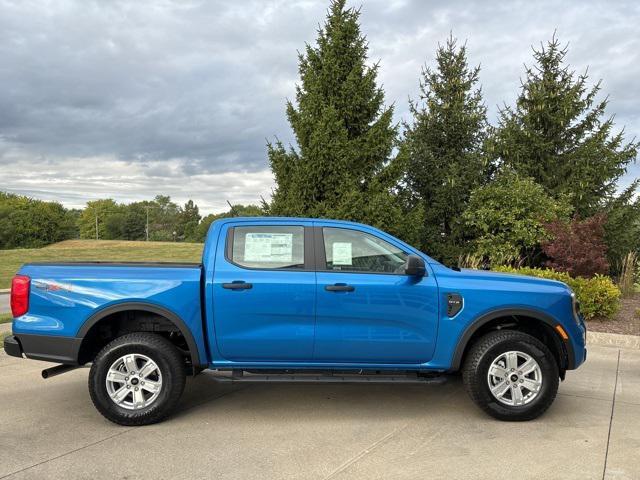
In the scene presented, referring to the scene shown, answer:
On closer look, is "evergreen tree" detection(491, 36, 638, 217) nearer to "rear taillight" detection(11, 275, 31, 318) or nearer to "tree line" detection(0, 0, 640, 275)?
"tree line" detection(0, 0, 640, 275)

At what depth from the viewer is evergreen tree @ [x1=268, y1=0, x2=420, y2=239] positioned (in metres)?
11.5

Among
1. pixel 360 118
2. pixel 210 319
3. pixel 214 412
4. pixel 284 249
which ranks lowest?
pixel 214 412

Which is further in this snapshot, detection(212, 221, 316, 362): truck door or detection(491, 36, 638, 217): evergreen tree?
detection(491, 36, 638, 217): evergreen tree

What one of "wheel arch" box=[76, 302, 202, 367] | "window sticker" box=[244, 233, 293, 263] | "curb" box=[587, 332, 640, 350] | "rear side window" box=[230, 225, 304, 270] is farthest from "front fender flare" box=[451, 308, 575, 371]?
"curb" box=[587, 332, 640, 350]

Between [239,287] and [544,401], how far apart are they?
9.26 ft

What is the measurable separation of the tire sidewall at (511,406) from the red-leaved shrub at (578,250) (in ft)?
21.1

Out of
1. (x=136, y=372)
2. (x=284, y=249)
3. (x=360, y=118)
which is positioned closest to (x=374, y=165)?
(x=360, y=118)

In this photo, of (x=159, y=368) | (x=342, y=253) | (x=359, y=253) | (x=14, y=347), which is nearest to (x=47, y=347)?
(x=14, y=347)

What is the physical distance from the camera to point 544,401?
4.50 meters

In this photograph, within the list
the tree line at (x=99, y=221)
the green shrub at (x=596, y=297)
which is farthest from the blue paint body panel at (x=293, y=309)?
the tree line at (x=99, y=221)

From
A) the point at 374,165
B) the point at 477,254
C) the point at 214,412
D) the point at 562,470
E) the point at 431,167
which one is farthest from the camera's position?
the point at 431,167

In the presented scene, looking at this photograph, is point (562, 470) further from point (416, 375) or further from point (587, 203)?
Answer: point (587, 203)

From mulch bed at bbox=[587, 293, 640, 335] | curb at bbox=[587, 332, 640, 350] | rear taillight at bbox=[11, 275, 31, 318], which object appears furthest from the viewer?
mulch bed at bbox=[587, 293, 640, 335]

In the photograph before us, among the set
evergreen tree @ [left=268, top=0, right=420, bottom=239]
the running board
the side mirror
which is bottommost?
the running board
